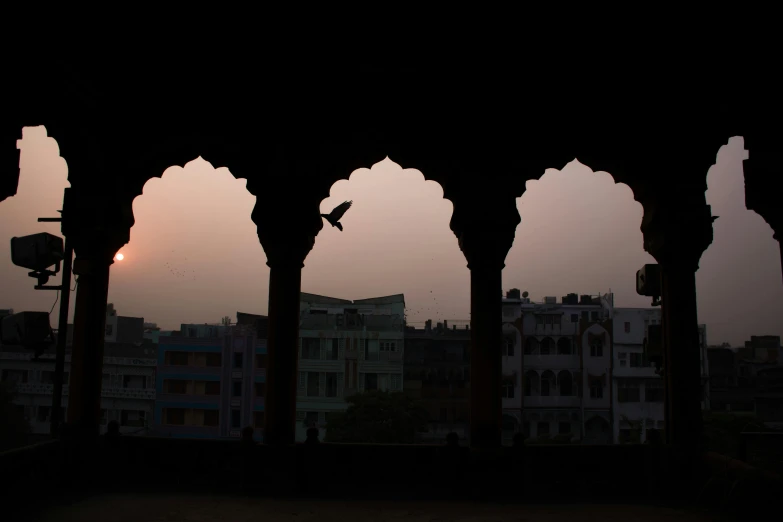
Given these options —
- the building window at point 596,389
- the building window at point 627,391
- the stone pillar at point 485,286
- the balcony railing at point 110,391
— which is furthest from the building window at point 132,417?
the stone pillar at point 485,286

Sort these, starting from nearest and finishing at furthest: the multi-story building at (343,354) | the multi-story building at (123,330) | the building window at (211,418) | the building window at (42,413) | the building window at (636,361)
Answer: the building window at (211,418)
the multi-story building at (343,354)
the building window at (42,413)
the building window at (636,361)
the multi-story building at (123,330)

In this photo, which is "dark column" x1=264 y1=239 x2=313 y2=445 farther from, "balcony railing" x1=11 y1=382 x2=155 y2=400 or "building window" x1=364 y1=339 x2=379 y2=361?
"balcony railing" x1=11 y1=382 x2=155 y2=400

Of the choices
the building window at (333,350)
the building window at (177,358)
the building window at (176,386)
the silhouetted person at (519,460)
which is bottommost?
the building window at (176,386)

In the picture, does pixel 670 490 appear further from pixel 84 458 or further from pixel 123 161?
pixel 123 161

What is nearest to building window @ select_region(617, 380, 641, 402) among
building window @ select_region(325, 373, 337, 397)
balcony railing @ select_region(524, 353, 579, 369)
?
balcony railing @ select_region(524, 353, 579, 369)

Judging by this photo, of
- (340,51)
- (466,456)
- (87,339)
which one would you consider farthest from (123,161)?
(466,456)

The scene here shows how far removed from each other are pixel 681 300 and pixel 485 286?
2.07 meters

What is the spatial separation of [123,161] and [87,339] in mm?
2030

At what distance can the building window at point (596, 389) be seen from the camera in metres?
43.8

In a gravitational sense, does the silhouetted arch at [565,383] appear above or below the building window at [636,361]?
below

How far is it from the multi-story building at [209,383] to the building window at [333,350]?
4082 mm

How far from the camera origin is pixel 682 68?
7.00m

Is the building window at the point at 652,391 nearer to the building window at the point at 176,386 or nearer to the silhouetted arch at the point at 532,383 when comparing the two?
the silhouetted arch at the point at 532,383

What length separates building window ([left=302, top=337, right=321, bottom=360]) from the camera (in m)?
40.2
